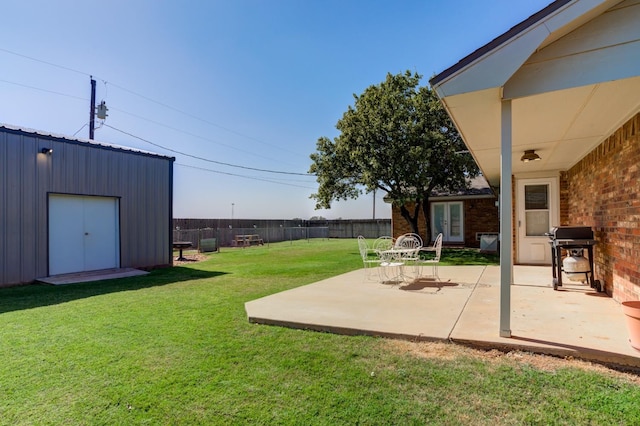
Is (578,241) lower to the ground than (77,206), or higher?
lower

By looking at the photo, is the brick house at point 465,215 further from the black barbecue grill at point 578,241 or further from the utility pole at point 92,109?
the utility pole at point 92,109

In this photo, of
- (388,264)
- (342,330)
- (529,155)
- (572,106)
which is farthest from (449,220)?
(342,330)

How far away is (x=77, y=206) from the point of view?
9.62 m

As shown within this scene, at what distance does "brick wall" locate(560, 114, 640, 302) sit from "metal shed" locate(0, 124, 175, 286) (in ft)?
37.6

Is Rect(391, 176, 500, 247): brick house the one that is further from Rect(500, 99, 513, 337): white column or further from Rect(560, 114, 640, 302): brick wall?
Rect(500, 99, 513, 337): white column

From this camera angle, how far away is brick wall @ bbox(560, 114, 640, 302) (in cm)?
402

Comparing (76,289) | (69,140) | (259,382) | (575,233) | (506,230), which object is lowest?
(76,289)

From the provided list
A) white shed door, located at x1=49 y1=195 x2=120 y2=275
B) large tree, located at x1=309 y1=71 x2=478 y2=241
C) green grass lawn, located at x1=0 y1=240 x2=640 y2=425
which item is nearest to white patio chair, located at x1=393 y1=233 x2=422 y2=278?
green grass lawn, located at x1=0 y1=240 x2=640 y2=425

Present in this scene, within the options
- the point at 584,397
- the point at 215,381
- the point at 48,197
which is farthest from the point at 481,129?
the point at 48,197

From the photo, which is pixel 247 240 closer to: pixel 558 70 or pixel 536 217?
pixel 536 217

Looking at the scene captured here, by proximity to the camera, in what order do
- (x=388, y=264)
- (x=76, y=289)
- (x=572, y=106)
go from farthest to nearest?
(x=76, y=289)
(x=388, y=264)
(x=572, y=106)

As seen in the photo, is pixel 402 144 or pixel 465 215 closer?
pixel 402 144

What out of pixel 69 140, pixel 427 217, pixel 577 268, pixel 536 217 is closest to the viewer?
pixel 577 268

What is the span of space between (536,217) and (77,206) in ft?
40.0
